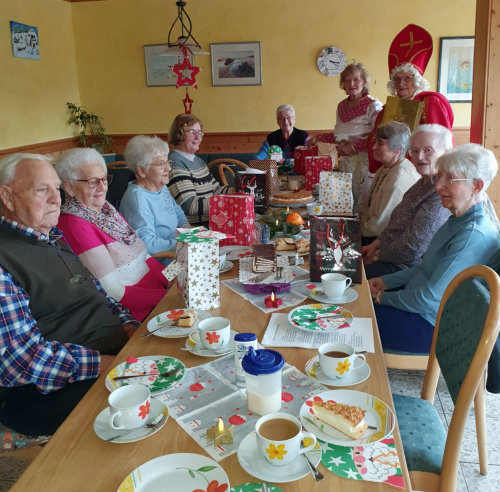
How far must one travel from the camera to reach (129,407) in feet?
2.99

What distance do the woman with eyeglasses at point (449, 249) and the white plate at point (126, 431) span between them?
3.75 ft

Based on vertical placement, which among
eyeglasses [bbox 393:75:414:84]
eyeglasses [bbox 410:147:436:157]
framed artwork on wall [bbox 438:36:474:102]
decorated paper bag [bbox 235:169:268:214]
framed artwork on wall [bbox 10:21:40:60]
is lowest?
decorated paper bag [bbox 235:169:268:214]

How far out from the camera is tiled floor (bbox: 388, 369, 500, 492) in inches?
67.8

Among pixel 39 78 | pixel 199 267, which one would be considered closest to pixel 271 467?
pixel 199 267

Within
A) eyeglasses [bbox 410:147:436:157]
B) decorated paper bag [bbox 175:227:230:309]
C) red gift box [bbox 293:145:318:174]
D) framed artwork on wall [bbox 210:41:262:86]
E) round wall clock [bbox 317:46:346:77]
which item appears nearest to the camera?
decorated paper bag [bbox 175:227:230:309]

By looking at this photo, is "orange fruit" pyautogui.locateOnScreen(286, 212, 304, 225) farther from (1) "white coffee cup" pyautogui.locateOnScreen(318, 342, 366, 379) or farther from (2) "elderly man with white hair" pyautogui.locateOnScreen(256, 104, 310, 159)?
(2) "elderly man with white hair" pyautogui.locateOnScreen(256, 104, 310, 159)

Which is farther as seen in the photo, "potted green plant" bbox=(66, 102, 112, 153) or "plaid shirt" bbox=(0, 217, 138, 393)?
"potted green plant" bbox=(66, 102, 112, 153)

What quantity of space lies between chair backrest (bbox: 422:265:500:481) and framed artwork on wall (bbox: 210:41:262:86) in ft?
18.3

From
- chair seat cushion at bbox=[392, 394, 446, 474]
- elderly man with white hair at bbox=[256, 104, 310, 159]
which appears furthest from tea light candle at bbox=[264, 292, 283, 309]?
elderly man with white hair at bbox=[256, 104, 310, 159]

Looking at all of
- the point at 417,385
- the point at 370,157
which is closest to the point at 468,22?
the point at 370,157

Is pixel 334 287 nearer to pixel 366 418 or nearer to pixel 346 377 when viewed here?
pixel 346 377

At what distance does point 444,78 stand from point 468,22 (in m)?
0.68

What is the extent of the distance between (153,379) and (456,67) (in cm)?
620

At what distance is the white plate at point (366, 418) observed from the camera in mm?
874
